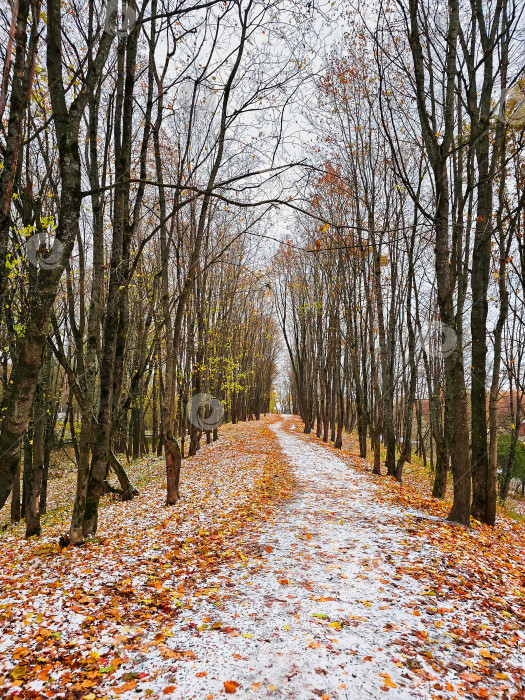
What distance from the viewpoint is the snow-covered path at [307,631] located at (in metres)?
2.96

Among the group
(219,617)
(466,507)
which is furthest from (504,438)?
(219,617)

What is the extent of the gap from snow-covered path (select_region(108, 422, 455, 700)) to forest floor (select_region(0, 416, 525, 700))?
0.05ft

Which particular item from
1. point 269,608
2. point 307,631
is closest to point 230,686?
point 307,631

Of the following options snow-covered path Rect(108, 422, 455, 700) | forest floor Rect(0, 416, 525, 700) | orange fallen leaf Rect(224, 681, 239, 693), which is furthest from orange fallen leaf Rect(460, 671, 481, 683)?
orange fallen leaf Rect(224, 681, 239, 693)

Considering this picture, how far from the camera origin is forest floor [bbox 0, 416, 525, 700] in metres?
3.01

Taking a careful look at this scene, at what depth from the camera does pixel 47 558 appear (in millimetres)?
5656

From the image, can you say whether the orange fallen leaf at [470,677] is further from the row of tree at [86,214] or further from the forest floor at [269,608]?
the row of tree at [86,214]

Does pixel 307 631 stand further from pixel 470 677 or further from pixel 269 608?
pixel 470 677

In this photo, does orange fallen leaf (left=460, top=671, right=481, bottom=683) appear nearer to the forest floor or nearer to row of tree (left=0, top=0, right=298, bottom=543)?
the forest floor

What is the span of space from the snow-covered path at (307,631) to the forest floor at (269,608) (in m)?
0.02

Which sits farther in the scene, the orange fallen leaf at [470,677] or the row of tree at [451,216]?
the row of tree at [451,216]

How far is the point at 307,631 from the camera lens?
11.8 ft

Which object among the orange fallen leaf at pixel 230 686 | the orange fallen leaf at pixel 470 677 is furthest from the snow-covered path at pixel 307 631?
the orange fallen leaf at pixel 470 677

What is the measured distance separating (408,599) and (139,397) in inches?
599
